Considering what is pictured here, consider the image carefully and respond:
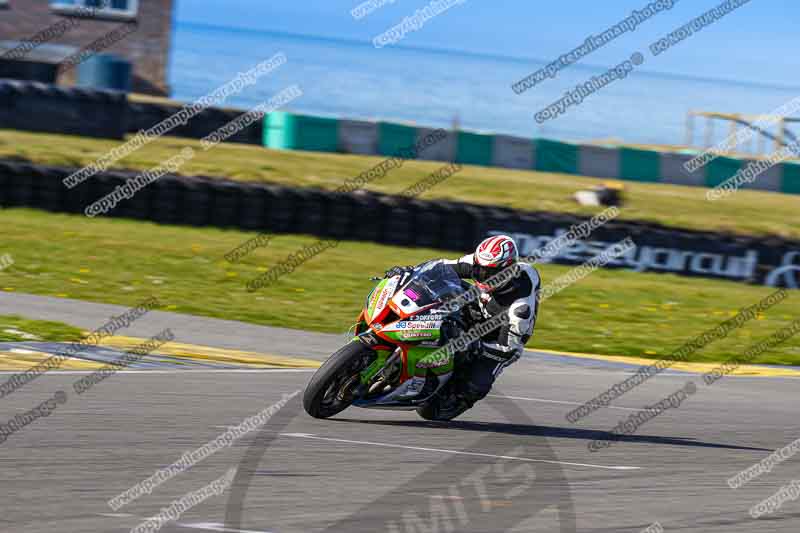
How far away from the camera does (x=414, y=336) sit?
9273 millimetres

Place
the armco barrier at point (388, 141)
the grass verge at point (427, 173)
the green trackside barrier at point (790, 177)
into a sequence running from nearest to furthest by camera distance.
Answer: the grass verge at point (427, 173) → the armco barrier at point (388, 141) → the green trackside barrier at point (790, 177)

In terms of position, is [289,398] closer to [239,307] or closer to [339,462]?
[339,462]

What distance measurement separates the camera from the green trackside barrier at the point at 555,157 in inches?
1393

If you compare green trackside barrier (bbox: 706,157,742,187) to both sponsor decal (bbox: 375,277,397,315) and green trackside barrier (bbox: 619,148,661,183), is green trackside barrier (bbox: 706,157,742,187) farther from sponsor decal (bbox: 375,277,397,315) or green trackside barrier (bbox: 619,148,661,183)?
sponsor decal (bbox: 375,277,397,315)

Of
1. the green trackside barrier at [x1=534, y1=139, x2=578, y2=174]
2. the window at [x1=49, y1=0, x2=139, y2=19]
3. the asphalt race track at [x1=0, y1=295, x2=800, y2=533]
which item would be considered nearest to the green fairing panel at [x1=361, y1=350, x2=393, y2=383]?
the asphalt race track at [x1=0, y1=295, x2=800, y2=533]

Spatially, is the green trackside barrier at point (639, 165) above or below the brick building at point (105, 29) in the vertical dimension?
below

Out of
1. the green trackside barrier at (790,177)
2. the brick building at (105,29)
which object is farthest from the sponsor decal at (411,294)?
the brick building at (105,29)

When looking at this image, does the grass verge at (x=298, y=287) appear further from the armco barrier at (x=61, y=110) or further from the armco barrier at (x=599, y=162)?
the armco barrier at (x=599, y=162)

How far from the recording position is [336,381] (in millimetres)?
9266

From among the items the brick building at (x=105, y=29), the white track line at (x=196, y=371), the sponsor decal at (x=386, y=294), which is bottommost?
the white track line at (x=196, y=371)

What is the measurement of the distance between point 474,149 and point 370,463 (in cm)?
2722

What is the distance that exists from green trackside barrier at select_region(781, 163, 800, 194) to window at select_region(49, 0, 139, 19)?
26.1 m

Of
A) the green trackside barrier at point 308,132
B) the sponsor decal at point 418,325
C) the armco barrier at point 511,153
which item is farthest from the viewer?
the armco barrier at point 511,153

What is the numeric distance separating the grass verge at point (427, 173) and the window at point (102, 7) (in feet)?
59.7
